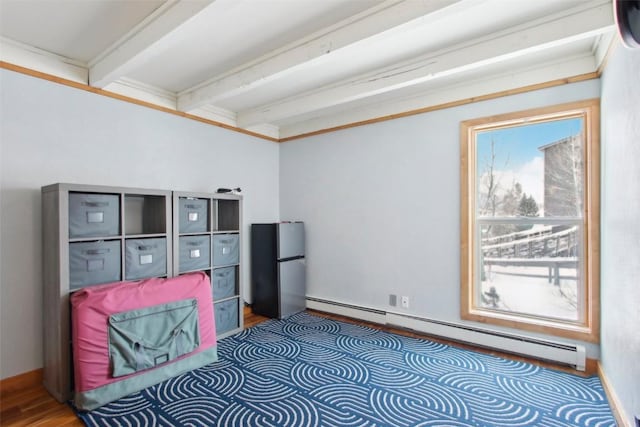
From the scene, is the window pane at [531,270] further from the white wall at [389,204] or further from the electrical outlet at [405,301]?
the electrical outlet at [405,301]

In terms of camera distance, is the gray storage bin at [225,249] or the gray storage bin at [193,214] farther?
the gray storage bin at [225,249]

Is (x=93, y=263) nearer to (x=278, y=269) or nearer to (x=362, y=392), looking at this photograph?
(x=278, y=269)

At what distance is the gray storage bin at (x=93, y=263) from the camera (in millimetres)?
2119

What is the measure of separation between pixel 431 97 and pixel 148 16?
2.42 m

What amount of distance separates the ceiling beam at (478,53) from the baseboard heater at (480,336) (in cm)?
218

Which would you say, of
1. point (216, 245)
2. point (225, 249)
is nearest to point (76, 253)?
point (216, 245)

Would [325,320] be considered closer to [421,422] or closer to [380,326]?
[380,326]

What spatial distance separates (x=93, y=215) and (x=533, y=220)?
11.3ft

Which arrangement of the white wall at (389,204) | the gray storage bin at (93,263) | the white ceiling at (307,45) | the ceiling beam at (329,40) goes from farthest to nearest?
the white wall at (389,204) → the gray storage bin at (93,263) → the white ceiling at (307,45) → the ceiling beam at (329,40)

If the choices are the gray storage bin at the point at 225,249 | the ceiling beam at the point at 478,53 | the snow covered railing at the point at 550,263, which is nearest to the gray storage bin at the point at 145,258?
the gray storage bin at the point at 225,249

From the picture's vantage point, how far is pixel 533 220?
269 centimetres

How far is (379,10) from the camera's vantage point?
1795mm

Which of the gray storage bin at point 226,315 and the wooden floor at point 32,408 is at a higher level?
the gray storage bin at point 226,315

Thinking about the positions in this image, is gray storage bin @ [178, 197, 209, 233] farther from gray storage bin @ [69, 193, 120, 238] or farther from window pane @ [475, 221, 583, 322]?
window pane @ [475, 221, 583, 322]
